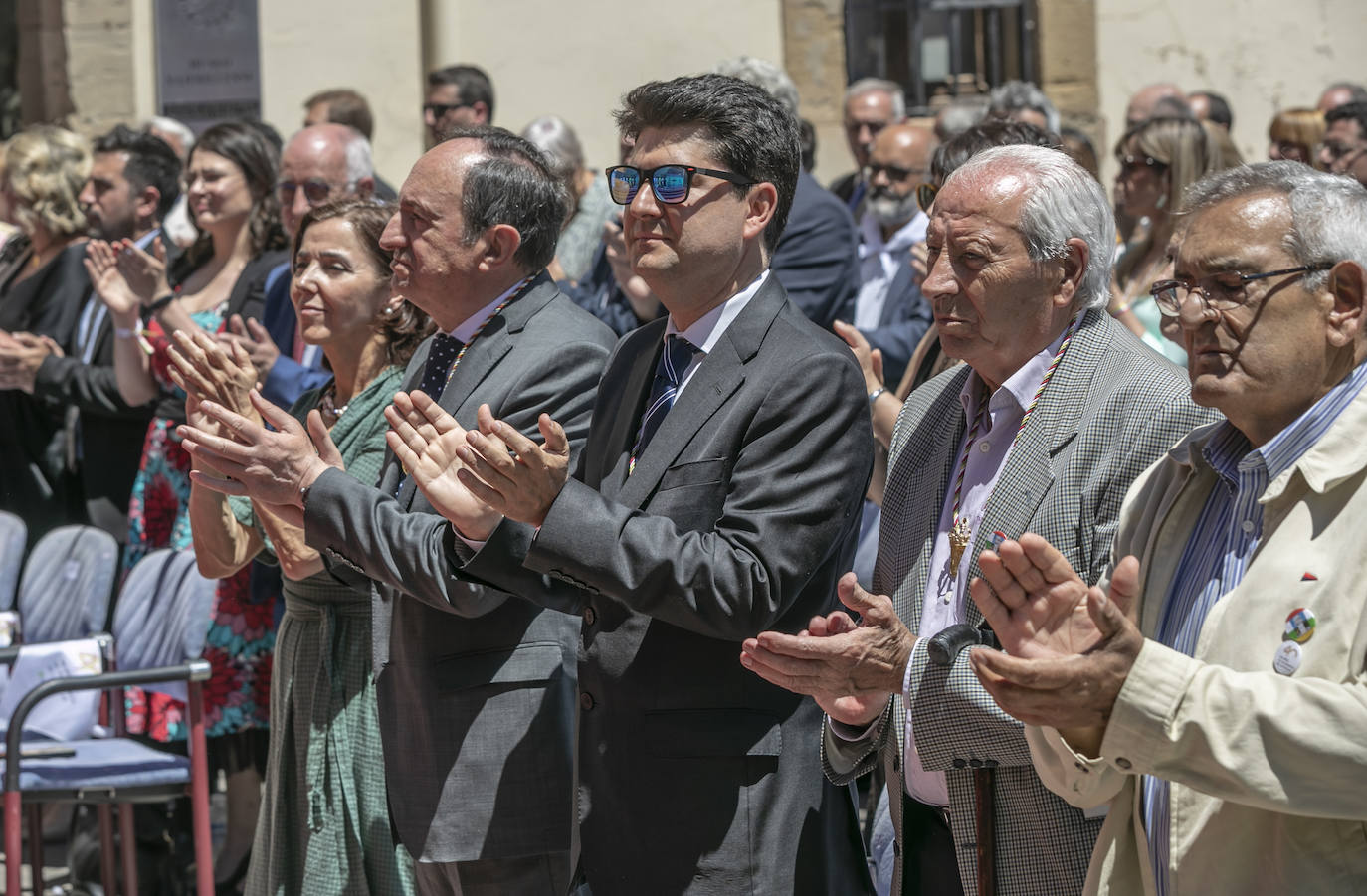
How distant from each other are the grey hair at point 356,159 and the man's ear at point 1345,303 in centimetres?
449

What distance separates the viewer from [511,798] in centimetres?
359

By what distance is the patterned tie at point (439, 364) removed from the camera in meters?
3.91

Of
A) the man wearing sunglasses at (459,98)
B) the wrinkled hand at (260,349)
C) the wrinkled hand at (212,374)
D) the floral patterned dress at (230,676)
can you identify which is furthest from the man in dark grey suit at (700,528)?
the man wearing sunglasses at (459,98)

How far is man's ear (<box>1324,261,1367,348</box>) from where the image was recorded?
232 cm

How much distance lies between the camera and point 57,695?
16.4 feet

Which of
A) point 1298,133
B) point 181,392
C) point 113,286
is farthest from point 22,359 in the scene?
point 1298,133

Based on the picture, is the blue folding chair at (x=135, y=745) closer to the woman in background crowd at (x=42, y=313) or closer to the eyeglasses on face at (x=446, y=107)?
the woman in background crowd at (x=42, y=313)

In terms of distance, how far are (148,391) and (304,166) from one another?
1.03 metres

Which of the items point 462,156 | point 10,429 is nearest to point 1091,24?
point 10,429

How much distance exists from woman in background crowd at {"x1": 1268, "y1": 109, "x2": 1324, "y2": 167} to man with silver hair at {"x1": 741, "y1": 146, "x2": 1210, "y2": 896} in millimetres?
6027

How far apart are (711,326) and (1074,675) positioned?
1321 millimetres

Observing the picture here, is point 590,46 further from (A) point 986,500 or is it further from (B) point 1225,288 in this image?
(B) point 1225,288

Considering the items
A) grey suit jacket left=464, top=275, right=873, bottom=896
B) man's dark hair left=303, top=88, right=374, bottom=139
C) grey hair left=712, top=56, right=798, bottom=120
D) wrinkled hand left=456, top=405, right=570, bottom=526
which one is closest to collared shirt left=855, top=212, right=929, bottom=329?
grey hair left=712, top=56, right=798, bottom=120

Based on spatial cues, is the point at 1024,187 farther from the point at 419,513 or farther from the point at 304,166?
the point at 304,166
